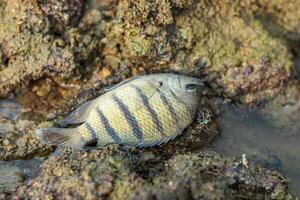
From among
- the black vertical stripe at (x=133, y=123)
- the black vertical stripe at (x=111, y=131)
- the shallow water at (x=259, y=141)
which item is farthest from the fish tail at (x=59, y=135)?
the shallow water at (x=259, y=141)

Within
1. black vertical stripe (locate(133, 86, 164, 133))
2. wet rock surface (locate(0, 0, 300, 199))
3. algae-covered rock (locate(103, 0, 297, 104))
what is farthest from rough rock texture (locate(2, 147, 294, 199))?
algae-covered rock (locate(103, 0, 297, 104))

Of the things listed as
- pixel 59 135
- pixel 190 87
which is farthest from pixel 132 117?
pixel 190 87

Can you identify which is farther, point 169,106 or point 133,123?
point 169,106

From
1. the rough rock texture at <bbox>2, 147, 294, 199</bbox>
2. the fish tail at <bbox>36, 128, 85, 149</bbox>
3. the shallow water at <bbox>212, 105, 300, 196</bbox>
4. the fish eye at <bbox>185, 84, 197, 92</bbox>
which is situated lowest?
the shallow water at <bbox>212, 105, 300, 196</bbox>

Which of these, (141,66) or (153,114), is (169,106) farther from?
(141,66)

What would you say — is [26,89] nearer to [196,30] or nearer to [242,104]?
[196,30]

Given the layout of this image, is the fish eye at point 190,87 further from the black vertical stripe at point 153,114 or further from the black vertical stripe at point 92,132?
the black vertical stripe at point 92,132

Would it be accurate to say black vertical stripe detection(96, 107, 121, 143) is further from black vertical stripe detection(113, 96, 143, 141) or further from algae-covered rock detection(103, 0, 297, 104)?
algae-covered rock detection(103, 0, 297, 104)
